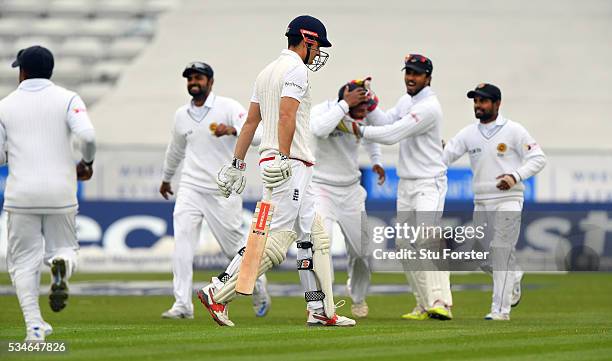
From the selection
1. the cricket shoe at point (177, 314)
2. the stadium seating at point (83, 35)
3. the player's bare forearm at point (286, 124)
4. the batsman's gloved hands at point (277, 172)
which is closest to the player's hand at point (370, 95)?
the player's bare forearm at point (286, 124)

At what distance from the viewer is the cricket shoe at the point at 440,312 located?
11.7m

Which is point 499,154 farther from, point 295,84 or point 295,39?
point 295,84

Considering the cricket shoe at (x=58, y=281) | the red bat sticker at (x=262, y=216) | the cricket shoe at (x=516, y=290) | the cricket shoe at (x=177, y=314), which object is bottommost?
the cricket shoe at (x=177, y=314)

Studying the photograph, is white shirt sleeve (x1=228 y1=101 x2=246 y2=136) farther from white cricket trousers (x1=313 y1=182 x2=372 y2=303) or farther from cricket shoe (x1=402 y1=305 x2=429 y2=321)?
cricket shoe (x1=402 y1=305 x2=429 y2=321)

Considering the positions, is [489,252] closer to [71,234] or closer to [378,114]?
[378,114]

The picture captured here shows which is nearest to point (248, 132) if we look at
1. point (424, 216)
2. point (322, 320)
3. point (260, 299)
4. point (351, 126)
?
point (322, 320)

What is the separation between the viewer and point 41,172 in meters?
8.99

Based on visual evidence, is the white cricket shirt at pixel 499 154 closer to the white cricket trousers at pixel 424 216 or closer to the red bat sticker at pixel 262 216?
the white cricket trousers at pixel 424 216

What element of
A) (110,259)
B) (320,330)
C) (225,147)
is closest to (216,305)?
(320,330)

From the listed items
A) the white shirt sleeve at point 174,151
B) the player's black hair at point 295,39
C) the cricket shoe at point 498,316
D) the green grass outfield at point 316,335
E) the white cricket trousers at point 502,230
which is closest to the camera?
the green grass outfield at point 316,335

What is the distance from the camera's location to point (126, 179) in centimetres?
2569

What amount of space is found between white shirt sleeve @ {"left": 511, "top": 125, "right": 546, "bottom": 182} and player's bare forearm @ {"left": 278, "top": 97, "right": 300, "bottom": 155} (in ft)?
11.6

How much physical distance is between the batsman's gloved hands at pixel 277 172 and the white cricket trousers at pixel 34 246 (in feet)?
4.75

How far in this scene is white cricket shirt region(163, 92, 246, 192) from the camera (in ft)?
40.8
